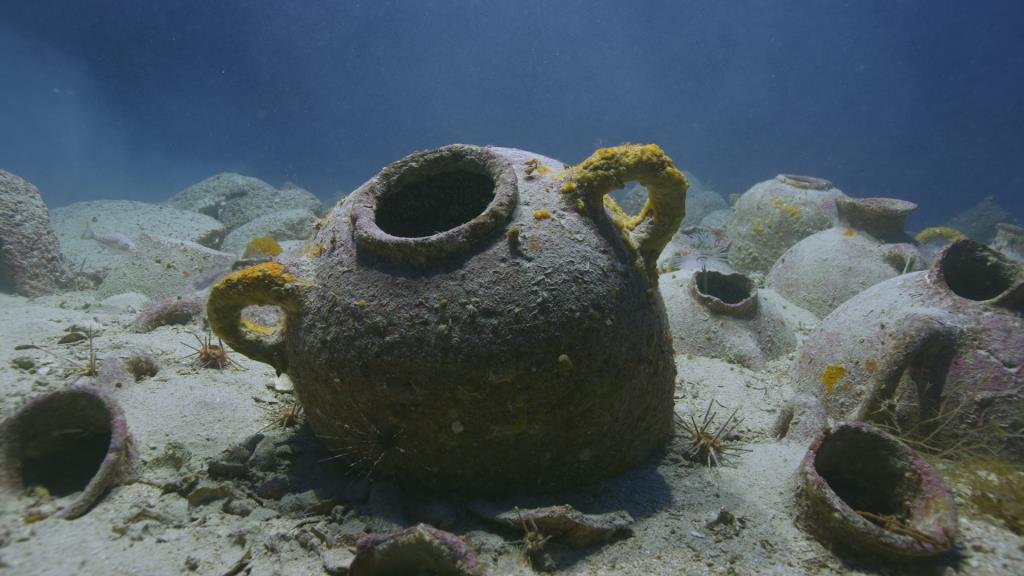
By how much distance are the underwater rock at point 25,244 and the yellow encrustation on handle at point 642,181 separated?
920cm

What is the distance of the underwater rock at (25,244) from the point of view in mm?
7129

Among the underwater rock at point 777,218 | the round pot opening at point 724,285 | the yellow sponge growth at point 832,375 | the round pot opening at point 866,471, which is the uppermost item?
the underwater rock at point 777,218

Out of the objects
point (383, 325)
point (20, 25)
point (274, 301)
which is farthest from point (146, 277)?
point (20, 25)

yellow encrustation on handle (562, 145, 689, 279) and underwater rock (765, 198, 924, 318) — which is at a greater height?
underwater rock (765, 198, 924, 318)

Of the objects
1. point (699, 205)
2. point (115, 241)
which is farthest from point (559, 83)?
point (115, 241)

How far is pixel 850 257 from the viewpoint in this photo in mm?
6902

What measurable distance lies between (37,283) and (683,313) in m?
9.85

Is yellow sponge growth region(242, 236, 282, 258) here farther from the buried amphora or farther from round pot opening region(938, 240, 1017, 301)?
round pot opening region(938, 240, 1017, 301)

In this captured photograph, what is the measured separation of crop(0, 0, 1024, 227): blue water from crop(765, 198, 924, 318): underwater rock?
116ft

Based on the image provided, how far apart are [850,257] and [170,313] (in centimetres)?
924

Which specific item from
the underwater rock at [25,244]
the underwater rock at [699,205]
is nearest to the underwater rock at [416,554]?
the underwater rock at [25,244]

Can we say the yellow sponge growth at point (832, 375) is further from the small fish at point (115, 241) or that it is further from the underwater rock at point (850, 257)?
the small fish at point (115, 241)

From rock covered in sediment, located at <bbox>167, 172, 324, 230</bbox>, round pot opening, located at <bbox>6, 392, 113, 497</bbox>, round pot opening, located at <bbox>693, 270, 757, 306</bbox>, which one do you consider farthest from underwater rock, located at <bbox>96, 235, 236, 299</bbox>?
round pot opening, located at <bbox>693, 270, 757, 306</bbox>

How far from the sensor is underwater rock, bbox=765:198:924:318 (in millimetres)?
6703
